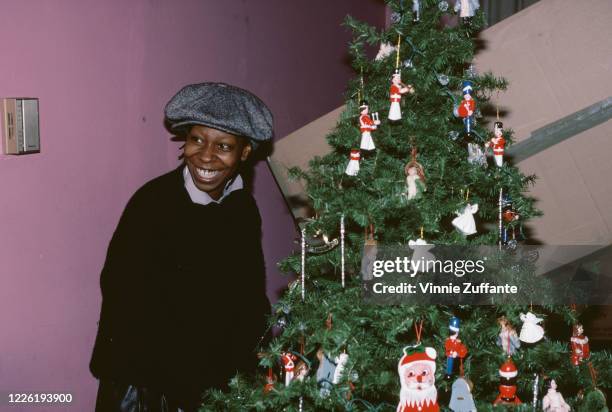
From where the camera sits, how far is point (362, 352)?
1.52 metres

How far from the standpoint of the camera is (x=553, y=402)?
1647 mm

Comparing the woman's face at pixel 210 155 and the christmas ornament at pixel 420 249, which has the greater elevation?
the woman's face at pixel 210 155

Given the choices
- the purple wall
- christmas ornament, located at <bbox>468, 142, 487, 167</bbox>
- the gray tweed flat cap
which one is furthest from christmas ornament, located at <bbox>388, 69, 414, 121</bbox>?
the purple wall

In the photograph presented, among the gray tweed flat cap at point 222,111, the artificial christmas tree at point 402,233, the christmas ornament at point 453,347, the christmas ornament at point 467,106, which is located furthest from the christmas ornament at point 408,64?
the christmas ornament at point 453,347

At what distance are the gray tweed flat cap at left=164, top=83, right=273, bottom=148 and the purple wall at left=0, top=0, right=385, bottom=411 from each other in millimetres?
246

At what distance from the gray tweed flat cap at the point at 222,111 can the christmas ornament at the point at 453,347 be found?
2.50 feet

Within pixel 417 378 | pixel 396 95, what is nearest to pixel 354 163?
pixel 396 95

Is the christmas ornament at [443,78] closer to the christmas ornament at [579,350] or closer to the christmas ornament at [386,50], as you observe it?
the christmas ornament at [386,50]

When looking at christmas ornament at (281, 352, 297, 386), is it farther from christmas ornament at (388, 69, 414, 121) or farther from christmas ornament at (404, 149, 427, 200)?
christmas ornament at (388, 69, 414, 121)

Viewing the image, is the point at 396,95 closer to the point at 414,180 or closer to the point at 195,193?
the point at 414,180

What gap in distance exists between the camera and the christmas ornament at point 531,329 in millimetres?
1618

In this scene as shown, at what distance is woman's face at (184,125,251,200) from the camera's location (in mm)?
1896

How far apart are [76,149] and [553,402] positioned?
1.44m

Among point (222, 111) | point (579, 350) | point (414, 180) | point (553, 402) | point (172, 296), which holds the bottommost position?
point (553, 402)
